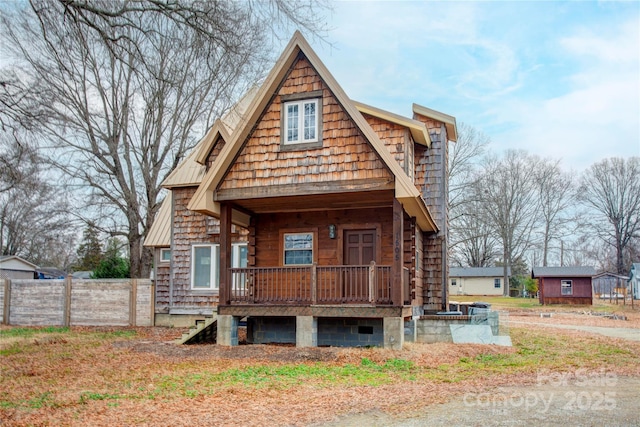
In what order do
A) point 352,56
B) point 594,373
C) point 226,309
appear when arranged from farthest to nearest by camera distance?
point 226,309, point 594,373, point 352,56

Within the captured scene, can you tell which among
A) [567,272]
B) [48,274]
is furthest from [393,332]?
[48,274]

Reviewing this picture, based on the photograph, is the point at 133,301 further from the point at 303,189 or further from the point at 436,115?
the point at 436,115

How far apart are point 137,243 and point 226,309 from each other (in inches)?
618

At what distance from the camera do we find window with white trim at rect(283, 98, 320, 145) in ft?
48.5

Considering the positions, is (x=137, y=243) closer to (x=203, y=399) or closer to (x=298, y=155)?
(x=298, y=155)

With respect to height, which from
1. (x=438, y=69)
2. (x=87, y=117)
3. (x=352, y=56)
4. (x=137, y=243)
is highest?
(x=87, y=117)

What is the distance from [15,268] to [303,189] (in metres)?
33.6

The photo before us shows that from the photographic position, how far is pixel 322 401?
340 inches

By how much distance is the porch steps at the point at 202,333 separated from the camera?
16.2 m

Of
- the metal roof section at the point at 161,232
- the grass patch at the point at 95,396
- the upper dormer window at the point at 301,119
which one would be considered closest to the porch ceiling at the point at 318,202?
the upper dormer window at the point at 301,119

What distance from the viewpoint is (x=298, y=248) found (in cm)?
1709

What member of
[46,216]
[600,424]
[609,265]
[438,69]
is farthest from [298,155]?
[609,265]

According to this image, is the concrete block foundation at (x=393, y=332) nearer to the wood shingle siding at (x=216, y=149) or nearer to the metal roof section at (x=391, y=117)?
the metal roof section at (x=391, y=117)

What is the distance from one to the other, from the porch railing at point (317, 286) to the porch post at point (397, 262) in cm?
29
